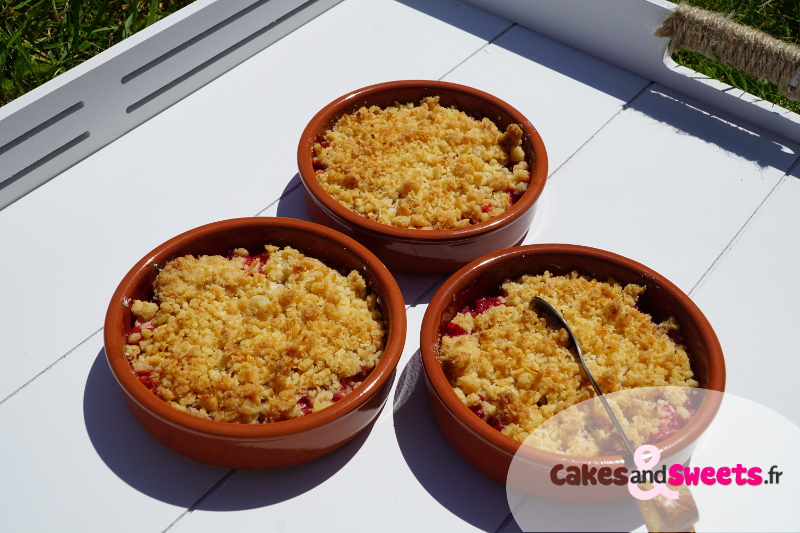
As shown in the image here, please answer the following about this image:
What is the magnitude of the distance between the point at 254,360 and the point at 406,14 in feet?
6.07

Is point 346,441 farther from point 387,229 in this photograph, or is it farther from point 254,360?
point 387,229

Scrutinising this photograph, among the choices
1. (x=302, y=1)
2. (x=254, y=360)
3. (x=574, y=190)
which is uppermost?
(x=302, y=1)

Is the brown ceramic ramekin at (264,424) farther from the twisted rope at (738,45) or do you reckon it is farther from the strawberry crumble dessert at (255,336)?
the twisted rope at (738,45)

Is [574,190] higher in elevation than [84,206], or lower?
lower

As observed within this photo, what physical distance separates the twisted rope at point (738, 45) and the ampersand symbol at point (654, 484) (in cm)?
150

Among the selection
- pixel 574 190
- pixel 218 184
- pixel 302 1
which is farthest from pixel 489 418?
pixel 302 1

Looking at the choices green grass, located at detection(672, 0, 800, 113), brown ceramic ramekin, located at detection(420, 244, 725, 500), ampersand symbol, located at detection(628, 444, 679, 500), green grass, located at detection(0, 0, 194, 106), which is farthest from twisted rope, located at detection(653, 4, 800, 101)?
green grass, located at detection(0, 0, 194, 106)

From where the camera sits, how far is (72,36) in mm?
2930

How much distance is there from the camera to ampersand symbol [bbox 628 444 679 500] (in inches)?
58.2

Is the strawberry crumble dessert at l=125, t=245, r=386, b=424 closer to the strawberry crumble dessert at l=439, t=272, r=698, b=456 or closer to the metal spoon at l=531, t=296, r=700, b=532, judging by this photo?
the strawberry crumble dessert at l=439, t=272, r=698, b=456

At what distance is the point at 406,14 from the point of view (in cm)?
302

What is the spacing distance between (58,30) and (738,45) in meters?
2.53

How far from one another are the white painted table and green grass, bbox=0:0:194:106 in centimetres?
60

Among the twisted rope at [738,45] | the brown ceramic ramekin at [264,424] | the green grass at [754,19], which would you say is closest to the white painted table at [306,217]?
the brown ceramic ramekin at [264,424]
